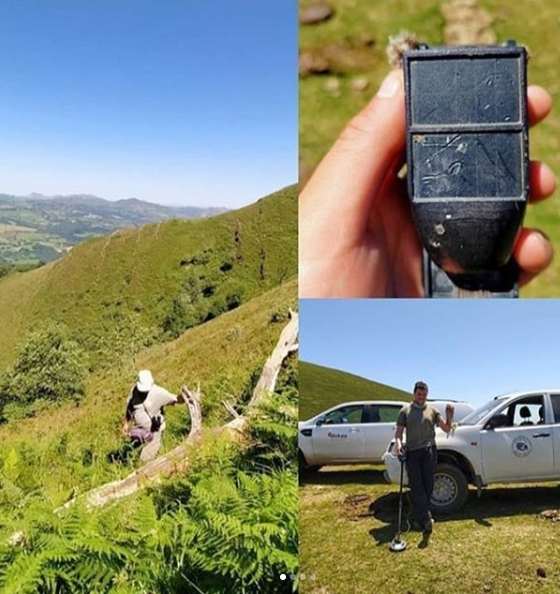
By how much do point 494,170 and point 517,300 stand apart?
50cm

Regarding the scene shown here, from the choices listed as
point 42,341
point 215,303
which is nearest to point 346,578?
point 215,303

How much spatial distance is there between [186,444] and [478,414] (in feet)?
6.27

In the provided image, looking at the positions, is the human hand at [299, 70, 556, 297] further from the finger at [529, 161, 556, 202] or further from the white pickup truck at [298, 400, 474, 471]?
the white pickup truck at [298, 400, 474, 471]

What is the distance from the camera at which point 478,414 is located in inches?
115

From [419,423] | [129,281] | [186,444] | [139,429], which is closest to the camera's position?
[419,423]

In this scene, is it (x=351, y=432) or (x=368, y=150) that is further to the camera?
(x=351, y=432)

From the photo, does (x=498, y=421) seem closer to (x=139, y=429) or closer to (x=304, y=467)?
(x=304, y=467)

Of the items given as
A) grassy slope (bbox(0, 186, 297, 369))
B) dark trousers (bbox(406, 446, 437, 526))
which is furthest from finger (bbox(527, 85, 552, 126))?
grassy slope (bbox(0, 186, 297, 369))

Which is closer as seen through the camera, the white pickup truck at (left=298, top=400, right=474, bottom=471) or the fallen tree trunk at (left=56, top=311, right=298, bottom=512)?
the white pickup truck at (left=298, top=400, right=474, bottom=471)

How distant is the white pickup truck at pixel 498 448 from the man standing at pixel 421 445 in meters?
0.03

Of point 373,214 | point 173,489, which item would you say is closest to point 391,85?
point 373,214

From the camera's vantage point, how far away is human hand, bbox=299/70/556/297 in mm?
2689

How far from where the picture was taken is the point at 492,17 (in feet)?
8.92

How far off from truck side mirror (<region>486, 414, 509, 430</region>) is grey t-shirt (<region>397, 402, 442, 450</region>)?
0.20m
